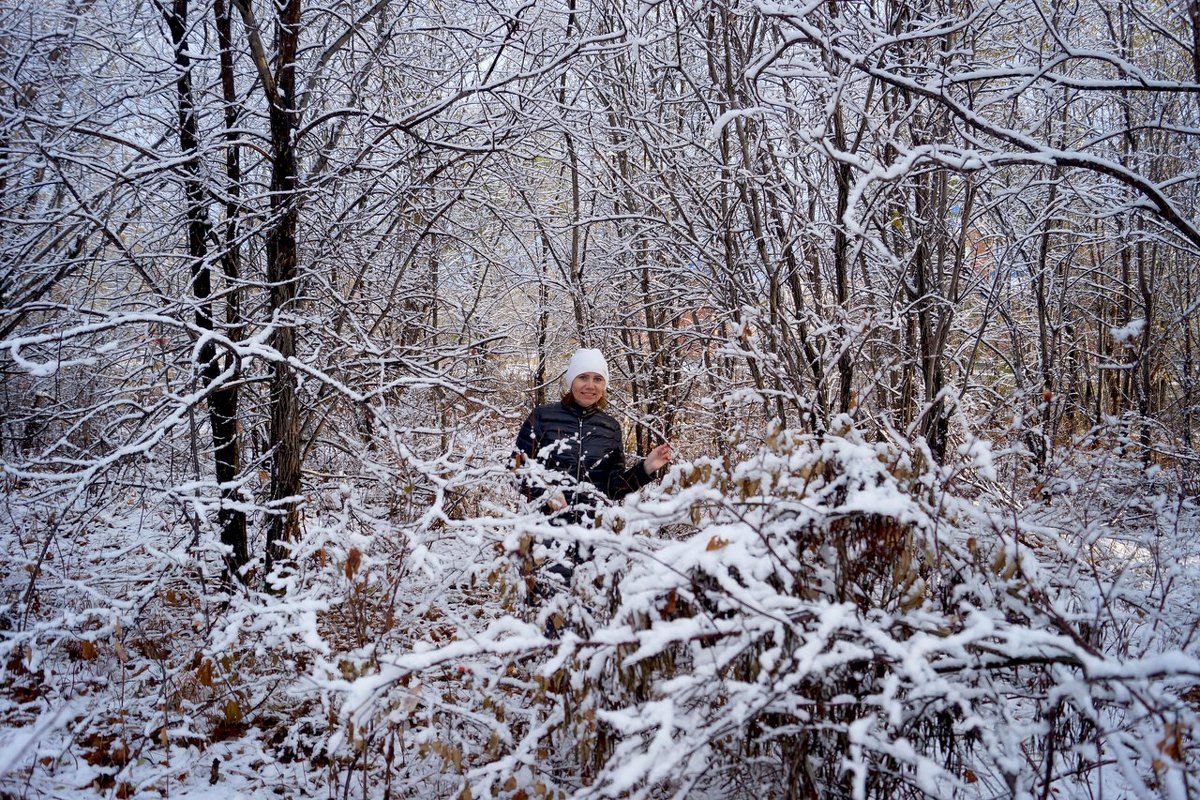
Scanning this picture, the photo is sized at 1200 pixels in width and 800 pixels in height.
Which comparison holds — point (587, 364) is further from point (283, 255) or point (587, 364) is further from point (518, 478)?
point (283, 255)

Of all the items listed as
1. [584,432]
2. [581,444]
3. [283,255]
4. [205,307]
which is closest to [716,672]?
[581,444]

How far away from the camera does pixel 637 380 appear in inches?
344

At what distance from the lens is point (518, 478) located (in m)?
3.32

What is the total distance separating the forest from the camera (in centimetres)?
208

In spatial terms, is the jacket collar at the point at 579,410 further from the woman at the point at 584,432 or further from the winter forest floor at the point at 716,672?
the winter forest floor at the point at 716,672

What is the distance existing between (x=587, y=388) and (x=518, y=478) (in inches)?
39.6

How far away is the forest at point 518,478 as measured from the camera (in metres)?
2.08

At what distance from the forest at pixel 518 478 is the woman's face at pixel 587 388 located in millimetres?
448

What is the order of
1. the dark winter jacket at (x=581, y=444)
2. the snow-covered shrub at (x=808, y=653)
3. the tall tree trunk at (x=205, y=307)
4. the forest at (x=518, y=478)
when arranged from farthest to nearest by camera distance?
the tall tree trunk at (x=205, y=307), the dark winter jacket at (x=581, y=444), the forest at (x=518, y=478), the snow-covered shrub at (x=808, y=653)

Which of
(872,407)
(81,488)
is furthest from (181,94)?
(872,407)

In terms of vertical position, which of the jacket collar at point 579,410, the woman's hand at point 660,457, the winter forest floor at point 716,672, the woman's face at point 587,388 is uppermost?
the woman's face at point 587,388

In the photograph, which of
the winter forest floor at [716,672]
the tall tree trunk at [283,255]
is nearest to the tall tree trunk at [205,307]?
the tall tree trunk at [283,255]

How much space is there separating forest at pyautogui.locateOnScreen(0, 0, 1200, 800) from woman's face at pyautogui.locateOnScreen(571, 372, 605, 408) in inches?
17.6

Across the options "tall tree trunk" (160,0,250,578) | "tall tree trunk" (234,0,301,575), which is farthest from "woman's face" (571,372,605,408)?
"tall tree trunk" (160,0,250,578)
